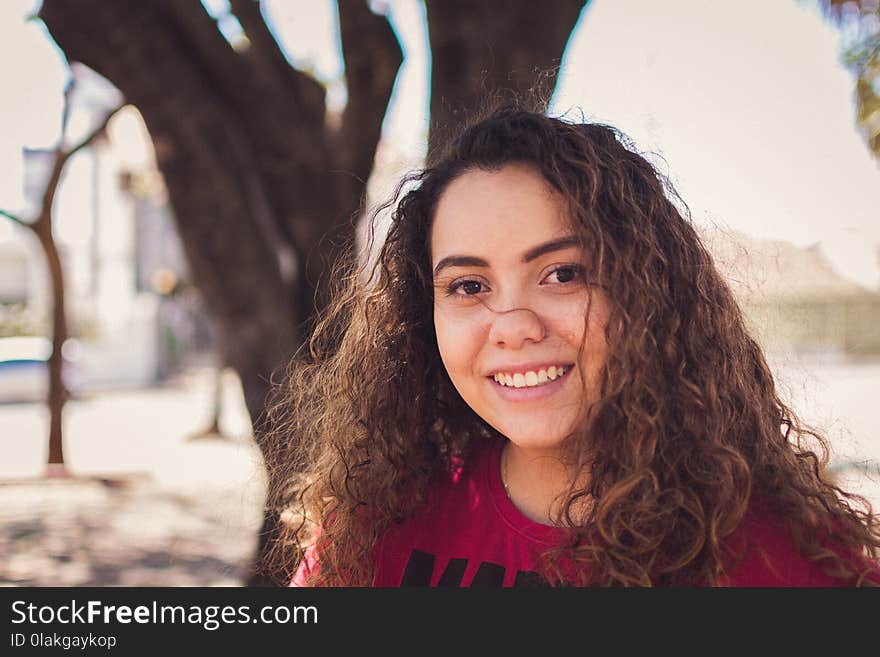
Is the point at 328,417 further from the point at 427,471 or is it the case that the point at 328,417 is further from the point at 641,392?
the point at 641,392

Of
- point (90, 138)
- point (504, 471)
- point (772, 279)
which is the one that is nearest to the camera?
point (504, 471)

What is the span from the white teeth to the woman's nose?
0.06m

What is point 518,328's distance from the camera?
67.9 inches

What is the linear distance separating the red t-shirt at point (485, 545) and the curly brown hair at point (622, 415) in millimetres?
31

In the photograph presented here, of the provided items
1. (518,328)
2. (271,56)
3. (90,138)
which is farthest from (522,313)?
(90,138)

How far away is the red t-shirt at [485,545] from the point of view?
5.39ft

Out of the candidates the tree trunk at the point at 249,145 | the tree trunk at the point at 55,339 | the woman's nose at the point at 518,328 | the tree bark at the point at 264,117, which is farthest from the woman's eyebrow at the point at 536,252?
the tree trunk at the point at 55,339

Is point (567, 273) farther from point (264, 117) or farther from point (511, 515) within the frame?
point (264, 117)

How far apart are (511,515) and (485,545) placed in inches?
3.3

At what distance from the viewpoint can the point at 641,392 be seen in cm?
178

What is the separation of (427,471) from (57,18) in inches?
88.8

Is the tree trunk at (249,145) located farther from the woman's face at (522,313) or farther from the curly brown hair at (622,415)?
the woman's face at (522,313)

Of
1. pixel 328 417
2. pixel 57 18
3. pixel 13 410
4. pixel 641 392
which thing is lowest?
pixel 13 410

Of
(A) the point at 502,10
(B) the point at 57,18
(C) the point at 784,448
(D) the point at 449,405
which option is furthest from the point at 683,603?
(B) the point at 57,18
